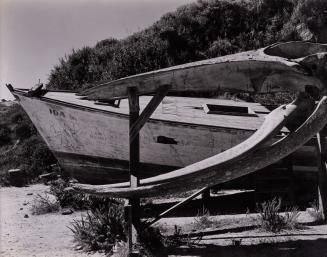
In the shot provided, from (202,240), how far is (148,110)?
2086 millimetres

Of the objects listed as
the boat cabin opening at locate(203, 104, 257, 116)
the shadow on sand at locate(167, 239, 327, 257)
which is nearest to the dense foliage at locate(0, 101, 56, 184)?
the boat cabin opening at locate(203, 104, 257, 116)

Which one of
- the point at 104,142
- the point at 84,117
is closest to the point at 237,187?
the point at 104,142

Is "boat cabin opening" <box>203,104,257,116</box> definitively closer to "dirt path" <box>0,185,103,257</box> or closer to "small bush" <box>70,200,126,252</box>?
"dirt path" <box>0,185,103,257</box>

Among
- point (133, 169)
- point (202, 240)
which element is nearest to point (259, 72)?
point (133, 169)

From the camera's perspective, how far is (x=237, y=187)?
8094 millimetres

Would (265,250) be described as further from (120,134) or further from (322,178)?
(120,134)

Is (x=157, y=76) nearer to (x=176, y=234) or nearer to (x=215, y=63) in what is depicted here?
(x=215, y=63)

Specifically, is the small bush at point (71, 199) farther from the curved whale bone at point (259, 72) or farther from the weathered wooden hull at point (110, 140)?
the curved whale bone at point (259, 72)

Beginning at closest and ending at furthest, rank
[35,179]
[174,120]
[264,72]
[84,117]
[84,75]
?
[264,72] → [174,120] → [84,117] → [35,179] → [84,75]

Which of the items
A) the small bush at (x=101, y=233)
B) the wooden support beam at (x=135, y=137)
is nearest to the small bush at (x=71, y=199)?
the small bush at (x=101, y=233)

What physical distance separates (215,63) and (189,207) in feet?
16.5

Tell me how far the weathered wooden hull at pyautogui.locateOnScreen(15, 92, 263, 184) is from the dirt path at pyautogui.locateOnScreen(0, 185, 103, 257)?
1286 mm

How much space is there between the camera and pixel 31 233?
6.29 m

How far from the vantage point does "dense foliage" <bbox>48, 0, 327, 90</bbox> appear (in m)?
17.9
